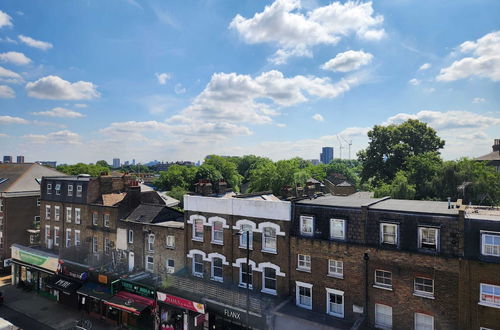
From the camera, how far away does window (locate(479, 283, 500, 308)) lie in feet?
50.9

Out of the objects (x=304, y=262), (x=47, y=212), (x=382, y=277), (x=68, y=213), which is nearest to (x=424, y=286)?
(x=382, y=277)

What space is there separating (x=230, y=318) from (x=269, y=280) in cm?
370

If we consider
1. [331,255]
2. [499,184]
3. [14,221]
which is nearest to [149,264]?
[331,255]

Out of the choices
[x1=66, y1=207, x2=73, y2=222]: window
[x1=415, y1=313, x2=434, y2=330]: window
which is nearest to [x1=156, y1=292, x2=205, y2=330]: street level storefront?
[x1=415, y1=313, x2=434, y2=330]: window

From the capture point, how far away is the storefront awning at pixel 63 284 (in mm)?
31016

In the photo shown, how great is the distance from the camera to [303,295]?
21.2 metres

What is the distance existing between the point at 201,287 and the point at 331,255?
981 cm

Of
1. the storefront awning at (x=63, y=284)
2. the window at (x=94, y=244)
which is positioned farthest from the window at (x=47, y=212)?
the window at (x=94, y=244)

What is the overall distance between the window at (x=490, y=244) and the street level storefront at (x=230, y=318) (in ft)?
42.5

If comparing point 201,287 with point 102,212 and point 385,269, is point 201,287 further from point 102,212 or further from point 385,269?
point 102,212

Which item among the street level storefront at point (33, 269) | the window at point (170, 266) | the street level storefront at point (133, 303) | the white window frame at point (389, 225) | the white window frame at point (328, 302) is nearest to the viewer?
the white window frame at point (389, 225)

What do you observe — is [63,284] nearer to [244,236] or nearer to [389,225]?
[244,236]

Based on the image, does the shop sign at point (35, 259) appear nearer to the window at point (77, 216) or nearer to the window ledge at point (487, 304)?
the window at point (77, 216)

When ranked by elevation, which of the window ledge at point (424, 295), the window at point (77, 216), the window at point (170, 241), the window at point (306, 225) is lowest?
the window ledge at point (424, 295)
